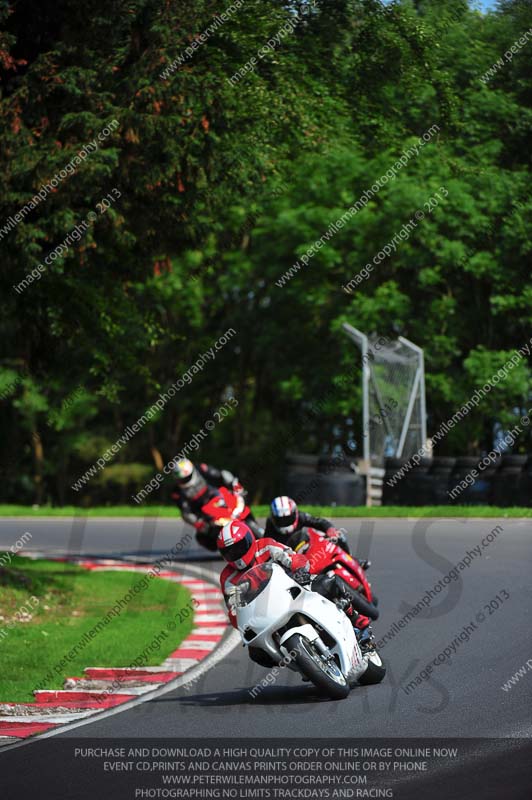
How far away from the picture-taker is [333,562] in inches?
412

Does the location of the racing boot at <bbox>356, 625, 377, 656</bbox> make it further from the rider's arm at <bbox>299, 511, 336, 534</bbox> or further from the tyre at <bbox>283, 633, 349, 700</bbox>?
the rider's arm at <bbox>299, 511, 336, 534</bbox>

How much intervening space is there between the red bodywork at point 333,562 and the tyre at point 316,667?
135 cm

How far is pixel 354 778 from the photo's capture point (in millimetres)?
6633

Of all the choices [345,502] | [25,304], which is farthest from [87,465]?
[25,304]

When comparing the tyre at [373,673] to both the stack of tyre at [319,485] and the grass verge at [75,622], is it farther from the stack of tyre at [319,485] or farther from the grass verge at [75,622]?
the stack of tyre at [319,485]

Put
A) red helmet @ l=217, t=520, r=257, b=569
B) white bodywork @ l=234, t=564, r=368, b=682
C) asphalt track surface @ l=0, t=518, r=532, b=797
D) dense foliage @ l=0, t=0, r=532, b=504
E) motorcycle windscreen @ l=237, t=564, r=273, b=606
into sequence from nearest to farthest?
asphalt track surface @ l=0, t=518, r=532, b=797
white bodywork @ l=234, t=564, r=368, b=682
motorcycle windscreen @ l=237, t=564, r=273, b=606
red helmet @ l=217, t=520, r=257, b=569
dense foliage @ l=0, t=0, r=532, b=504

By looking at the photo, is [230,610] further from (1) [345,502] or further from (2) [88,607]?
(1) [345,502]

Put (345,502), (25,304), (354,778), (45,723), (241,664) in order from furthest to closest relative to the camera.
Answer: (345,502)
(25,304)
(241,664)
(45,723)
(354,778)

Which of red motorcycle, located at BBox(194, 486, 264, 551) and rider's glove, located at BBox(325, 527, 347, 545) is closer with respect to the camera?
rider's glove, located at BBox(325, 527, 347, 545)

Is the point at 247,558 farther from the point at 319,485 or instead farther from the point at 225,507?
the point at 319,485

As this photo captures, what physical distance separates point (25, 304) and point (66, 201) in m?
2.11

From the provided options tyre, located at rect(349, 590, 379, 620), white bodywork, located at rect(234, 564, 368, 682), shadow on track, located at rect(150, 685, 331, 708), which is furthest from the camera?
tyre, located at rect(349, 590, 379, 620)

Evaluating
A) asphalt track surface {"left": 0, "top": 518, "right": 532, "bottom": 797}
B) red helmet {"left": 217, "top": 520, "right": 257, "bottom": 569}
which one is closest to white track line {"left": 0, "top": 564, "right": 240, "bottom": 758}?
asphalt track surface {"left": 0, "top": 518, "right": 532, "bottom": 797}

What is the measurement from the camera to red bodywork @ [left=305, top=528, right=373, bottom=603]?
34.1 feet
